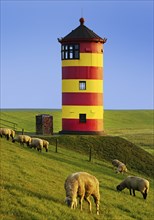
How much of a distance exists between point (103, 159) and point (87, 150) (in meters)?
1.97

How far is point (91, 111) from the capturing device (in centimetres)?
4831

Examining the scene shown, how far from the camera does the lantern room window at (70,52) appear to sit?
48.5m

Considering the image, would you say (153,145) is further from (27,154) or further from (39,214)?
(39,214)

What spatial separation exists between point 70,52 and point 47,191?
28.1m

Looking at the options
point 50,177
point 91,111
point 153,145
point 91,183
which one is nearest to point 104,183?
point 50,177

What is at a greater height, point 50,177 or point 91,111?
point 91,111

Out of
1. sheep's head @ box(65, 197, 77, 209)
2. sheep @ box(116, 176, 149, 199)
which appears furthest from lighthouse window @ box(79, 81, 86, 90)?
sheep's head @ box(65, 197, 77, 209)

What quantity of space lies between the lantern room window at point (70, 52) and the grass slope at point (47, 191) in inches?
527

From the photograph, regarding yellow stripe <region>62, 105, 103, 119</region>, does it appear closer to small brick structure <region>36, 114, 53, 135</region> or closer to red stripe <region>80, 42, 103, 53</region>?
small brick structure <region>36, 114, 53, 135</region>

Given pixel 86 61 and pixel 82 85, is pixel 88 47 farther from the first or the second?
pixel 82 85

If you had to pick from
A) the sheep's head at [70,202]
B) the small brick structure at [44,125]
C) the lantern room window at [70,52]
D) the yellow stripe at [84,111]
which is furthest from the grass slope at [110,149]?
the sheep's head at [70,202]

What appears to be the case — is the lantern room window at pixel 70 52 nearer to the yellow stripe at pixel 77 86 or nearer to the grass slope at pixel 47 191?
the yellow stripe at pixel 77 86

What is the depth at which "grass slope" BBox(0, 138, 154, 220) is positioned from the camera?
61.2 ft

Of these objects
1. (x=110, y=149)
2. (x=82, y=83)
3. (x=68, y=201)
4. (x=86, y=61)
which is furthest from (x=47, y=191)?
(x=86, y=61)
